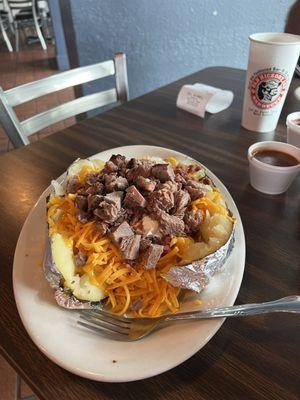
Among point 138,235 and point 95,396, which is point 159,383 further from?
point 138,235

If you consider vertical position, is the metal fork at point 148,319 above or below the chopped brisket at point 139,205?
below

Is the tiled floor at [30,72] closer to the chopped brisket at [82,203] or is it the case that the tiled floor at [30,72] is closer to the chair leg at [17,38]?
the chair leg at [17,38]

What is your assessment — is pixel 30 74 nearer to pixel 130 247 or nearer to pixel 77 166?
pixel 77 166

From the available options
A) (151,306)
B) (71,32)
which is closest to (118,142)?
(151,306)

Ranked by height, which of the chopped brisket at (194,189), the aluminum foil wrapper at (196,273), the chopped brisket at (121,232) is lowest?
the aluminum foil wrapper at (196,273)

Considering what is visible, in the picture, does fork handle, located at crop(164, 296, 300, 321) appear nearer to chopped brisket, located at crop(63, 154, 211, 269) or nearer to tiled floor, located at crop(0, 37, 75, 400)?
chopped brisket, located at crop(63, 154, 211, 269)

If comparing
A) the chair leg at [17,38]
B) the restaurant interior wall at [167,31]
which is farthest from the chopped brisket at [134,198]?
the chair leg at [17,38]

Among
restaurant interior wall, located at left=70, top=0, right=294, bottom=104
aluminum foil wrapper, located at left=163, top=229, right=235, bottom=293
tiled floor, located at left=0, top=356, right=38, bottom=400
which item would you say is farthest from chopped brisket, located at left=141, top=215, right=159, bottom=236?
restaurant interior wall, located at left=70, top=0, right=294, bottom=104
